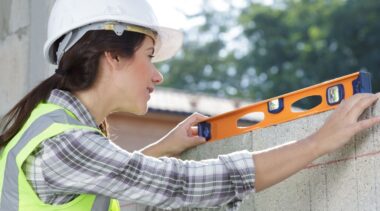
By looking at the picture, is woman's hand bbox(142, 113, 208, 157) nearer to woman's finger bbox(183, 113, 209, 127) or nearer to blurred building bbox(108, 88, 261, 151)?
woman's finger bbox(183, 113, 209, 127)

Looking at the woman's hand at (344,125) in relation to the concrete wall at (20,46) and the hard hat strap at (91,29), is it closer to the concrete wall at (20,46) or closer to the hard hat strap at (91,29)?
the hard hat strap at (91,29)

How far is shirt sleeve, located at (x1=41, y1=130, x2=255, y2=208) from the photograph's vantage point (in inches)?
103

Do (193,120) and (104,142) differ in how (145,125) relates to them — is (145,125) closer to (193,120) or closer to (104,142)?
(193,120)

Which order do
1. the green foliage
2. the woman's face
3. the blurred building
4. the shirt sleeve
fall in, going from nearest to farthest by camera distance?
the shirt sleeve
the woman's face
the blurred building
the green foliage

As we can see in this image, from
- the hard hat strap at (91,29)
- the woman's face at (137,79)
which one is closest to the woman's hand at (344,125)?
the woman's face at (137,79)

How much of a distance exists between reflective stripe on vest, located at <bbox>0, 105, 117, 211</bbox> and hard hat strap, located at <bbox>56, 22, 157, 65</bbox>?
27 cm

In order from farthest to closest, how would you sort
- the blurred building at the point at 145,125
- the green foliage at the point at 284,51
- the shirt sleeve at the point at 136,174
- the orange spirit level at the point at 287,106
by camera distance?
the green foliage at the point at 284,51 → the blurred building at the point at 145,125 → the orange spirit level at the point at 287,106 → the shirt sleeve at the point at 136,174

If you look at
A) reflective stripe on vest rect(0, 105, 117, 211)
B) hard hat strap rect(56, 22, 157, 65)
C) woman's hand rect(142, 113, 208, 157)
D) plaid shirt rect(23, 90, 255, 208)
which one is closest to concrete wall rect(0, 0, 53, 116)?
woman's hand rect(142, 113, 208, 157)

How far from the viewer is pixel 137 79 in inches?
114

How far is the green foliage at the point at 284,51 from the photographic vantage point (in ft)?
96.1

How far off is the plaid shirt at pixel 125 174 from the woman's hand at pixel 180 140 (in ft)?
2.69

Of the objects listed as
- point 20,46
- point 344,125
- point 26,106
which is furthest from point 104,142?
point 20,46

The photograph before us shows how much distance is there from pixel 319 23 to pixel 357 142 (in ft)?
92.4

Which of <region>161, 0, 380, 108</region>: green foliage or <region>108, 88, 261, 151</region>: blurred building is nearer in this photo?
<region>108, 88, 261, 151</region>: blurred building
